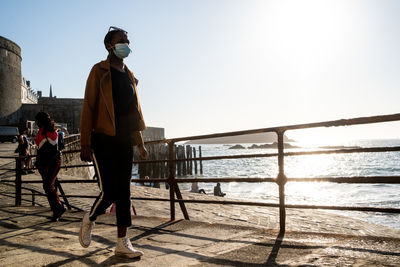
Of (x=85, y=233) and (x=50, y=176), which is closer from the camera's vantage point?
(x=85, y=233)

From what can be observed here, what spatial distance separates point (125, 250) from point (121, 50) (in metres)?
1.59

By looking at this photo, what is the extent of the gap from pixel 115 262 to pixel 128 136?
981mm

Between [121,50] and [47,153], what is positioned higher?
[121,50]

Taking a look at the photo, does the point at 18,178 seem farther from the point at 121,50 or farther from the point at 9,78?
the point at 9,78

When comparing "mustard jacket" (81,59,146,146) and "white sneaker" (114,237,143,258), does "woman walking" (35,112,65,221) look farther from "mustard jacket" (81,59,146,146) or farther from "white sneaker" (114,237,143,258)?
"white sneaker" (114,237,143,258)

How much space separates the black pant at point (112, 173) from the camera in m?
2.65

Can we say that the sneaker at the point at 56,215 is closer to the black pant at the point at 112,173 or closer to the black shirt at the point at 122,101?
the black pant at the point at 112,173

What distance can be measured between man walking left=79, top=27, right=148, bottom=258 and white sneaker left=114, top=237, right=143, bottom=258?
0.01 m

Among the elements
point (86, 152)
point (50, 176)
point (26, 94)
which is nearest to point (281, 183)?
point (86, 152)

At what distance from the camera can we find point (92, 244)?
2.95 m

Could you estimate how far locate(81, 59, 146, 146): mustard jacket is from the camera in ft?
8.61

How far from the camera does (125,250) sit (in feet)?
8.17

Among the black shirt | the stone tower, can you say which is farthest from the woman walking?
the stone tower

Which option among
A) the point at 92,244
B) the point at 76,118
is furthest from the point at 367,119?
the point at 76,118
